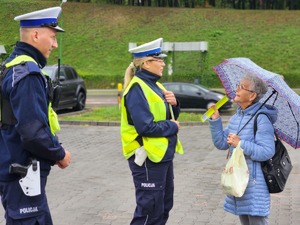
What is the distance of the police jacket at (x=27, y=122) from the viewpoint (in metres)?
3.19

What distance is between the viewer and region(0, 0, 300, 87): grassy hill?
40.8m

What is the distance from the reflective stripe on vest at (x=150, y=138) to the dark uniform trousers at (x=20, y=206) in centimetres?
125

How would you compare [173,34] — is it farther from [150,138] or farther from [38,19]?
[38,19]

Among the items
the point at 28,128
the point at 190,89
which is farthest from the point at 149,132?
the point at 190,89

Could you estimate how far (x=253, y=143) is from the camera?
13.8 ft

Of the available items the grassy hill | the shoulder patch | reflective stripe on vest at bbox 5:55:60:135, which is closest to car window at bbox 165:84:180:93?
the grassy hill

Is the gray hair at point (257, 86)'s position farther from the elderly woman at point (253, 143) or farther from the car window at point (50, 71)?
the car window at point (50, 71)

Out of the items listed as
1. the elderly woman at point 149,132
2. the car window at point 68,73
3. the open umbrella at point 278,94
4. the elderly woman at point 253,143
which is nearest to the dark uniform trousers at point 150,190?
the elderly woman at point 149,132

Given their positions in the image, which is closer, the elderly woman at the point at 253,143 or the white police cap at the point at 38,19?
the white police cap at the point at 38,19

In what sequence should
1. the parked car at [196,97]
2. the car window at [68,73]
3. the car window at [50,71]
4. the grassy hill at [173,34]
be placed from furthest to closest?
the grassy hill at [173,34] → the parked car at [196,97] → the car window at [68,73] → the car window at [50,71]

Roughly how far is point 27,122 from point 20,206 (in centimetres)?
54

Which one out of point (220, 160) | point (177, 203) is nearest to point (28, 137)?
point (177, 203)

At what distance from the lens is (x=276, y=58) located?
139 feet

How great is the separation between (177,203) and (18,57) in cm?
390
